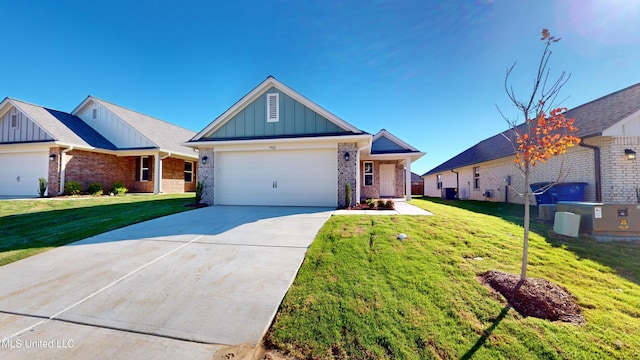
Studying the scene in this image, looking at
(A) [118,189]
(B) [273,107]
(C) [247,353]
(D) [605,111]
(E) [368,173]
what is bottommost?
(C) [247,353]

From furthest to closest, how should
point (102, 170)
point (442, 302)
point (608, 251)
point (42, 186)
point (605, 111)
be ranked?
point (102, 170)
point (42, 186)
point (605, 111)
point (608, 251)
point (442, 302)

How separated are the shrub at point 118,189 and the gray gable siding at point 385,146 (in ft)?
54.0

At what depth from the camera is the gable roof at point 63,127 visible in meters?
14.1

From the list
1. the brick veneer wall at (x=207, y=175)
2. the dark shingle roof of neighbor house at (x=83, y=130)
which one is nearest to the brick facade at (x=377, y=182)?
the brick veneer wall at (x=207, y=175)

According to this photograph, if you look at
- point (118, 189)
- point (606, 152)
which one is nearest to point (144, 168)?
point (118, 189)

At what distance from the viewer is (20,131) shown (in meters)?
14.3

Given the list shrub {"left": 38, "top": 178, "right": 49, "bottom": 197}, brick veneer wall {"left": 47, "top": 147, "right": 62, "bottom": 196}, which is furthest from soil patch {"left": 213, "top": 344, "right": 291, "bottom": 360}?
shrub {"left": 38, "top": 178, "right": 49, "bottom": 197}

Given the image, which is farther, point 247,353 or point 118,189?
point 118,189

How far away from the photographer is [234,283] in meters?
3.81

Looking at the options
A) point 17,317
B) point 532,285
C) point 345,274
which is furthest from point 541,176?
point 17,317

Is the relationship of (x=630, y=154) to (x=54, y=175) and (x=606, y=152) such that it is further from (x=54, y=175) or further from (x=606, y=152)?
(x=54, y=175)

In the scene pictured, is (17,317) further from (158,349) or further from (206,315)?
(206,315)

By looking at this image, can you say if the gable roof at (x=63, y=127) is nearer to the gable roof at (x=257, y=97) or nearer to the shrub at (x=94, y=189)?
the shrub at (x=94, y=189)

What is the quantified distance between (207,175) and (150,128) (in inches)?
442
